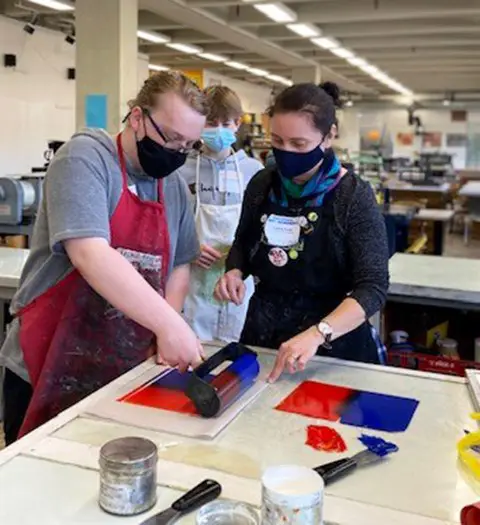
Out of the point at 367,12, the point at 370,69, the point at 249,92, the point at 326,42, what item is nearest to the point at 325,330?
the point at 367,12

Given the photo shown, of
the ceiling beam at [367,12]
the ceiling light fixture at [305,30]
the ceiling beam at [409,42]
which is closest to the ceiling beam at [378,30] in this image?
the ceiling light fixture at [305,30]

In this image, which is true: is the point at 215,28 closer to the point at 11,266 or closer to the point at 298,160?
the point at 11,266

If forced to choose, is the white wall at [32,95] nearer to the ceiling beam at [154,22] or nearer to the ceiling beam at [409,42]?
the ceiling beam at [154,22]

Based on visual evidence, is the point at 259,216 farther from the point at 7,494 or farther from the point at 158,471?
the point at 7,494

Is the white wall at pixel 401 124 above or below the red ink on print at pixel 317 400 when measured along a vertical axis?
above

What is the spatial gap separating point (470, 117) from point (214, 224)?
17.4 m

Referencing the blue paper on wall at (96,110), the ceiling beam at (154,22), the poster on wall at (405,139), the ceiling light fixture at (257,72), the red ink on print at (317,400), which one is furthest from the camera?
the poster on wall at (405,139)

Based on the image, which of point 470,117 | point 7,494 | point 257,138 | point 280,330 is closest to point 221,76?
point 257,138

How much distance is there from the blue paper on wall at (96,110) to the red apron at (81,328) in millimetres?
4313

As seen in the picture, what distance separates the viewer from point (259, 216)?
1.89 m

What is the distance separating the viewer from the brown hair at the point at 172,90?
1.59 metres

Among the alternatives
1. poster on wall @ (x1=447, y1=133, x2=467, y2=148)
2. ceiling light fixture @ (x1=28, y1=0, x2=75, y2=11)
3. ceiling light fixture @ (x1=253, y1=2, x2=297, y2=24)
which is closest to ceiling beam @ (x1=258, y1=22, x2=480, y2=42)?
ceiling light fixture @ (x1=253, y1=2, x2=297, y2=24)

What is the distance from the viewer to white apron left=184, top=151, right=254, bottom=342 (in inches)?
101

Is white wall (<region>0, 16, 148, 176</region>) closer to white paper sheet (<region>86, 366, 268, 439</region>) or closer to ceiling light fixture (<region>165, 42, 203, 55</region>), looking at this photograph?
ceiling light fixture (<region>165, 42, 203, 55</region>)
